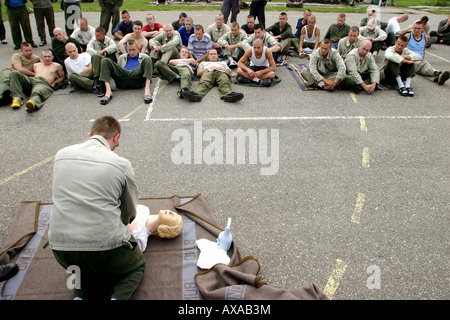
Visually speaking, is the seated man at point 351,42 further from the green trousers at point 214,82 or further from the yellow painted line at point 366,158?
the yellow painted line at point 366,158

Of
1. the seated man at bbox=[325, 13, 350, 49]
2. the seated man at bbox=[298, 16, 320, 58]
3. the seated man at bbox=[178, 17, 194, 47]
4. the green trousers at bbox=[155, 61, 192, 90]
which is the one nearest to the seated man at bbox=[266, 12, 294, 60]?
the seated man at bbox=[298, 16, 320, 58]

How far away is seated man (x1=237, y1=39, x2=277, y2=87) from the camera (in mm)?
7691

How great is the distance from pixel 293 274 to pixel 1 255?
2.90 m

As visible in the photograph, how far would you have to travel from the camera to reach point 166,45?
8.41 meters

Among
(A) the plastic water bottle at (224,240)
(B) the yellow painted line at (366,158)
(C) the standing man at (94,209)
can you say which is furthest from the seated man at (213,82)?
(C) the standing man at (94,209)

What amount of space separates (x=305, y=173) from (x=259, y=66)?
423 centimetres

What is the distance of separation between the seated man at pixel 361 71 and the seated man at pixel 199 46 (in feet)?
12.0

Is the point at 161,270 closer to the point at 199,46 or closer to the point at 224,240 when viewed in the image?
the point at 224,240

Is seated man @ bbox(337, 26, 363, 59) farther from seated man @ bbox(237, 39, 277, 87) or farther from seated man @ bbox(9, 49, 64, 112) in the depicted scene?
seated man @ bbox(9, 49, 64, 112)

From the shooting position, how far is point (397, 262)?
3291 mm

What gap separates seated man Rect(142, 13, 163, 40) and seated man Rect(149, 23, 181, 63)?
794 millimetres

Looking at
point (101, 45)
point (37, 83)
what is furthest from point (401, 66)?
point (37, 83)
